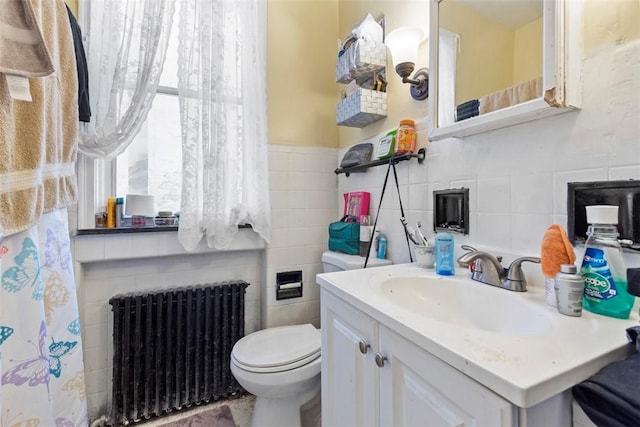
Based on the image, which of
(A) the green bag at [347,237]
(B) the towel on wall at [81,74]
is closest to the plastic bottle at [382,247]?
(A) the green bag at [347,237]

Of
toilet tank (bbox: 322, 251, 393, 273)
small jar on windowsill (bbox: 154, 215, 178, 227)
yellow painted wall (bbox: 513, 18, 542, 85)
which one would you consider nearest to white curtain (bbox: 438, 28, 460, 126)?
yellow painted wall (bbox: 513, 18, 542, 85)

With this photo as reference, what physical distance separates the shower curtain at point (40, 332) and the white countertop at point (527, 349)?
0.91m

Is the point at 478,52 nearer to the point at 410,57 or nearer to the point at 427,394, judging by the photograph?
the point at 410,57

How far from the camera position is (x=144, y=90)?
4.28 feet

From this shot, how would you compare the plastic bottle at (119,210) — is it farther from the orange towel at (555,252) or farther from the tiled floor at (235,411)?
the orange towel at (555,252)

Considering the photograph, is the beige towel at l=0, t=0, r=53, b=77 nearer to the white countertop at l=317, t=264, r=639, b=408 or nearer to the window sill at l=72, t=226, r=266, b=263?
the window sill at l=72, t=226, r=266, b=263

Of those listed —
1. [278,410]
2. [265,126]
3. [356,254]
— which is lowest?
[278,410]

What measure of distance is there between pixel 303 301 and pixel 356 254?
1.50ft

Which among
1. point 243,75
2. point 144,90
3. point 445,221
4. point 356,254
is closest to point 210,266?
point 356,254

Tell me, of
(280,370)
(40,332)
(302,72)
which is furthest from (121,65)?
(280,370)

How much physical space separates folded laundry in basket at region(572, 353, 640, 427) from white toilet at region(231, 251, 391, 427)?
920mm

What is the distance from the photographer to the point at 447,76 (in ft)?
3.48

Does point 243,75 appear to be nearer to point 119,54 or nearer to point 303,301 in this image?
point 119,54

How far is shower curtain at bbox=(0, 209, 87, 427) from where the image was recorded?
750 mm
